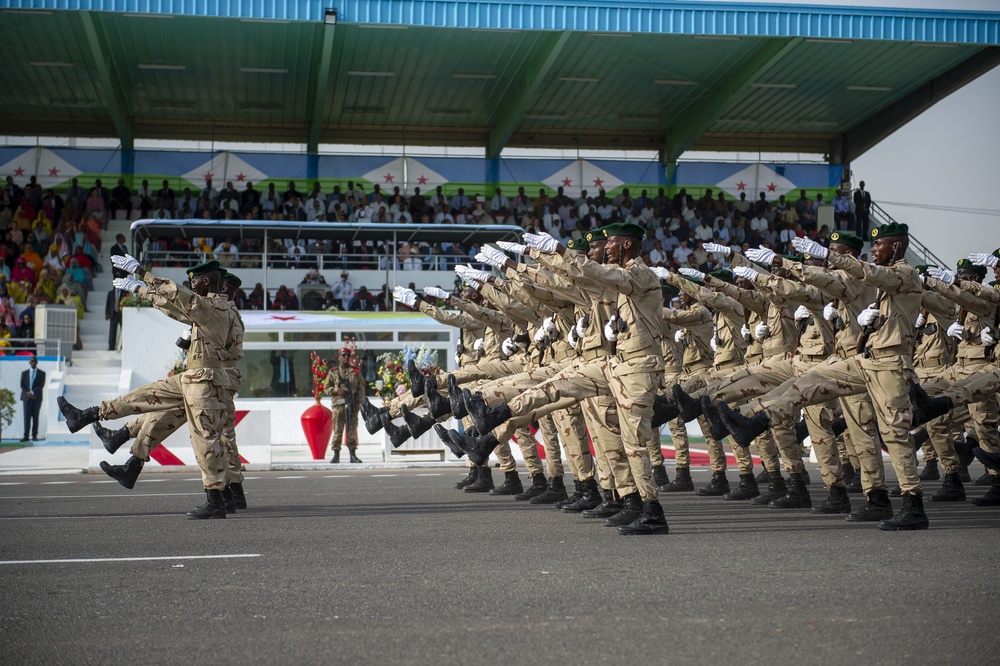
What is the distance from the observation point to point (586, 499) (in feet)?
34.9

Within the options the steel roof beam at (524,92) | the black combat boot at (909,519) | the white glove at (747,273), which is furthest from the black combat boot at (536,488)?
the steel roof beam at (524,92)

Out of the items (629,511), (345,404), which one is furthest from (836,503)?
(345,404)

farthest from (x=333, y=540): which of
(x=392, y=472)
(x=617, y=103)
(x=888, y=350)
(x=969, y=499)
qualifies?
(x=617, y=103)

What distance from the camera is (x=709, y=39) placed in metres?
29.0

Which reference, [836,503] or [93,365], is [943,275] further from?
[93,365]

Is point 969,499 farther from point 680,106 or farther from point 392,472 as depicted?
point 680,106

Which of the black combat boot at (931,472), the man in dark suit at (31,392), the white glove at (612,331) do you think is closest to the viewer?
the white glove at (612,331)

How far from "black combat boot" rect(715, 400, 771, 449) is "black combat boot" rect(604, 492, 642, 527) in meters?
0.93

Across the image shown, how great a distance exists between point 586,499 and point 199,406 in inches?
147

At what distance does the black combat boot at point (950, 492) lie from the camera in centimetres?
1112

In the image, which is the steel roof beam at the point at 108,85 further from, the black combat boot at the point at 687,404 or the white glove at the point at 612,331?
the white glove at the point at 612,331

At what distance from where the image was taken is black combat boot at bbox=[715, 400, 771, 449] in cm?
877

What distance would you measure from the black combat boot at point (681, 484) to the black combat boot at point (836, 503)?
271cm

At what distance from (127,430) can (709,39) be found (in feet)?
73.2
